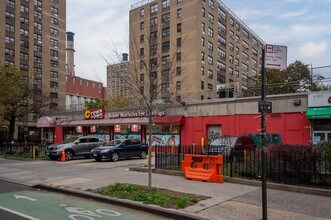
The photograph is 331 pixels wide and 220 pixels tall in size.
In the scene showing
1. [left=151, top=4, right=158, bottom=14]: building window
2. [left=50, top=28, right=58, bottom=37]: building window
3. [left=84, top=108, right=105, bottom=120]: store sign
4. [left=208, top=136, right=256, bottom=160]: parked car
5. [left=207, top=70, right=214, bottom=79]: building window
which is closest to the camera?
[left=208, top=136, right=256, bottom=160]: parked car

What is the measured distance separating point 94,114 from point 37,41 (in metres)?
41.5

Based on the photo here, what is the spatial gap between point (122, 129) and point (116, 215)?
27397mm

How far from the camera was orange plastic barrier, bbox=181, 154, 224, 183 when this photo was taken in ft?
37.4

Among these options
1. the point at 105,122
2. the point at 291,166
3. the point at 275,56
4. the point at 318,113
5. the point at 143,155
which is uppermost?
the point at 275,56

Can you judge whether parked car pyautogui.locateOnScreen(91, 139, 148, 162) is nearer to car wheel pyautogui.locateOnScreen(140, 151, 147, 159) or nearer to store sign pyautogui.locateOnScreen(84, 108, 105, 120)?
car wheel pyautogui.locateOnScreen(140, 151, 147, 159)

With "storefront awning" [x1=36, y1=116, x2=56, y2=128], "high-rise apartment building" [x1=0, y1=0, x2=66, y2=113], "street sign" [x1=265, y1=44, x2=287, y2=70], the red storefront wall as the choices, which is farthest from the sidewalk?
"high-rise apartment building" [x1=0, y1=0, x2=66, y2=113]

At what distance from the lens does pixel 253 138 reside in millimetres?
19500

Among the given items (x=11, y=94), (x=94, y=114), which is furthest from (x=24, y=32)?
(x=11, y=94)

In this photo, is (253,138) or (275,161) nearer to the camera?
(275,161)

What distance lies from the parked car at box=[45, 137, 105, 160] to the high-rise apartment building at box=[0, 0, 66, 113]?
40538mm

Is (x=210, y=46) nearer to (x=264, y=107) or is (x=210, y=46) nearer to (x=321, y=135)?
(x=321, y=135)

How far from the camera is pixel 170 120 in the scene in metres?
29.5

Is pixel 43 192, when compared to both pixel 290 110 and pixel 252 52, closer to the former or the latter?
pixel 290 110

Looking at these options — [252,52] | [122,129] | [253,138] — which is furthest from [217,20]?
[253,138]
